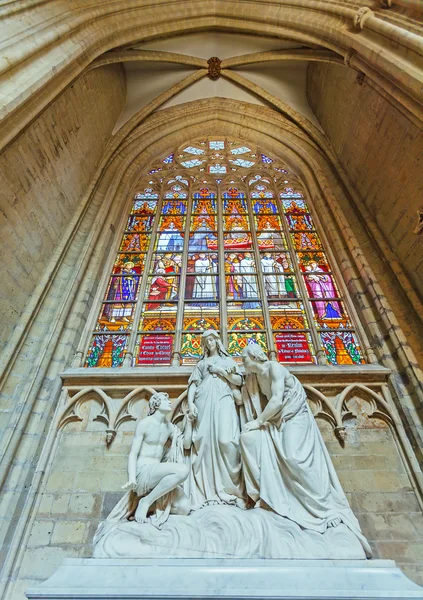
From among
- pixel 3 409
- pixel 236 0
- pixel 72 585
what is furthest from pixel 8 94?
pixel 236 0

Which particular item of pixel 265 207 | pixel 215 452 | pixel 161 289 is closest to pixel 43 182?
pixel 161 289

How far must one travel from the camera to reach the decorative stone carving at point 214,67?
8.91m

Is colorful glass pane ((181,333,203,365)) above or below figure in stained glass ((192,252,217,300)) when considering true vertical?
below

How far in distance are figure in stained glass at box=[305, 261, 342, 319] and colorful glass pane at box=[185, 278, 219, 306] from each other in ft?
4.75

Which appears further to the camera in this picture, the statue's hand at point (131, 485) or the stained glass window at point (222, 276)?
the stained glass window at point (222, 276)

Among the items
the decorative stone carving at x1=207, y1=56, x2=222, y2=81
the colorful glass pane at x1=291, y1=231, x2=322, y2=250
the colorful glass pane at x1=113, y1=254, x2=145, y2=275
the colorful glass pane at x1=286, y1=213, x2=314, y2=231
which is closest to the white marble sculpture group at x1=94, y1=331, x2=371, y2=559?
the colorful glass pane at x1=113, y1=254, x2=145, y2=275

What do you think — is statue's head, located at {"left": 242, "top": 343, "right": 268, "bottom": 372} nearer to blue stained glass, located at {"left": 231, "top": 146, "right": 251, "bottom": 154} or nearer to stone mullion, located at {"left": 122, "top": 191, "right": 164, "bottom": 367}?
stone mullion, located at {"left": 122, "top": 191, "right": 164, "bottom": 367}

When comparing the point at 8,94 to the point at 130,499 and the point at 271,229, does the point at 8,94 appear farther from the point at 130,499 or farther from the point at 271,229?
the point at 271,229

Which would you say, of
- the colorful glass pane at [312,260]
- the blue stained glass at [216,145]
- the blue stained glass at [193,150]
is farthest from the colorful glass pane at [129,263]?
the blue stained glass at [216,145]

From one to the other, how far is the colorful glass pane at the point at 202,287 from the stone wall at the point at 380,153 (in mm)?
2655

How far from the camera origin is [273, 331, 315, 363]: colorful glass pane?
16.1ft

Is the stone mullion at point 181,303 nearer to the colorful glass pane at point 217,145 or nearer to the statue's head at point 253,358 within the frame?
the statue's head at point 253,358

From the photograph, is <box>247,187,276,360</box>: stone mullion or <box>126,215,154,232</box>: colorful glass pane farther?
<box>126,215,154,232</box>: colorful glass pane

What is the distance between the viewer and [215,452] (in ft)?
10.4
